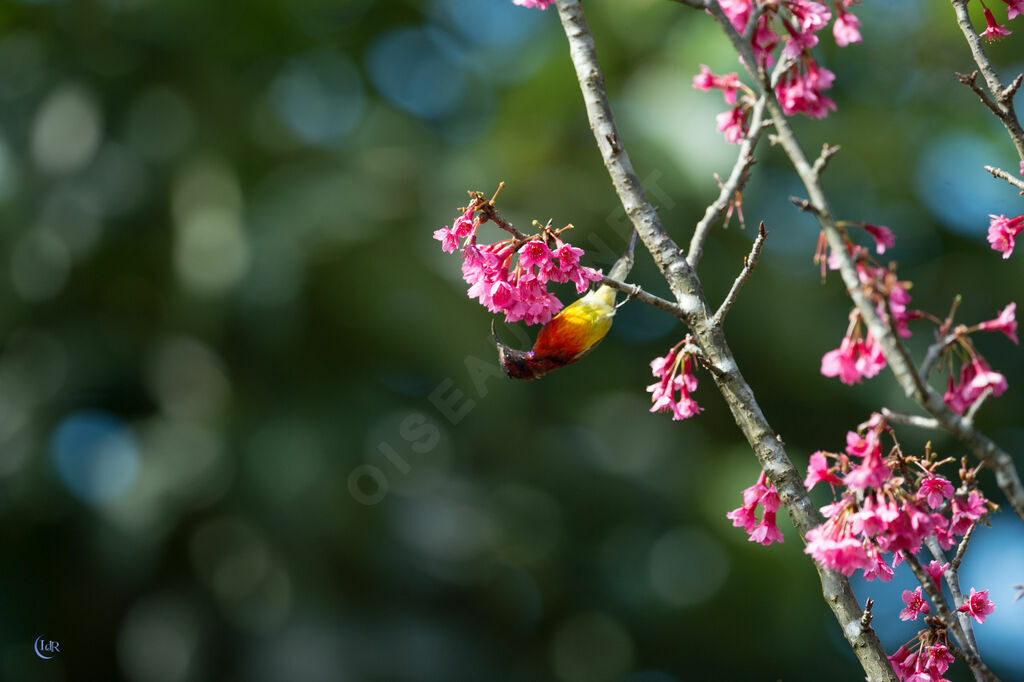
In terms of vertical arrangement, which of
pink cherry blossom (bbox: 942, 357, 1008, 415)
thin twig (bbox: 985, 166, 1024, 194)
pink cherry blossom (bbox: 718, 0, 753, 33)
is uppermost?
thin twig (bbox: 985, 166, 1024, 194)

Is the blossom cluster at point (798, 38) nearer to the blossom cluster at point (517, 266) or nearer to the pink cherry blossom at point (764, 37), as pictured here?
the pink cherry blossom at point (764, 37)

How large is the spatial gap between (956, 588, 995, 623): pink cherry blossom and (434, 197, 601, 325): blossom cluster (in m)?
0.76

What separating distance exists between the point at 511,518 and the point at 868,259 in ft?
27.6

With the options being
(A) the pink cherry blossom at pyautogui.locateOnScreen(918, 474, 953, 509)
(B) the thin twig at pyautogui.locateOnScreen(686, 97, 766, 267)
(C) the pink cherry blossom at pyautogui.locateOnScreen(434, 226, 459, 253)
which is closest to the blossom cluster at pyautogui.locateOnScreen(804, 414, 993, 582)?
(A) the pink cherry blossom at pyautogui.locateOnScreen(918, 474, 953, 509)

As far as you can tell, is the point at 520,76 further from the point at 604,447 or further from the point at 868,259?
the point at 868,259

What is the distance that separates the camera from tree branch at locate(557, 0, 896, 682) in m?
1.16

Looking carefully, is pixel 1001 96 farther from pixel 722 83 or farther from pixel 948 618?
pixel 948 618

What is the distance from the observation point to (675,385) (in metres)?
1.42

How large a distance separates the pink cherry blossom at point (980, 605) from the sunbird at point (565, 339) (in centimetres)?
73

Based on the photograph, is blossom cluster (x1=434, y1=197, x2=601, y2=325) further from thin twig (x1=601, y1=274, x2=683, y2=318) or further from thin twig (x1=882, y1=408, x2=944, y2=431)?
thin twig (x1=882, y1=408, x2=944, y2=431)

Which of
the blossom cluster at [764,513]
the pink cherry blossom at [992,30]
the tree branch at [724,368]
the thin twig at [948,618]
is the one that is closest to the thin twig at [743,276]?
the tree branch at [724,368]

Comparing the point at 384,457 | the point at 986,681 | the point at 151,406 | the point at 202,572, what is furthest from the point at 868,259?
the point at 151,406

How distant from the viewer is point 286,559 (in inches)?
302
